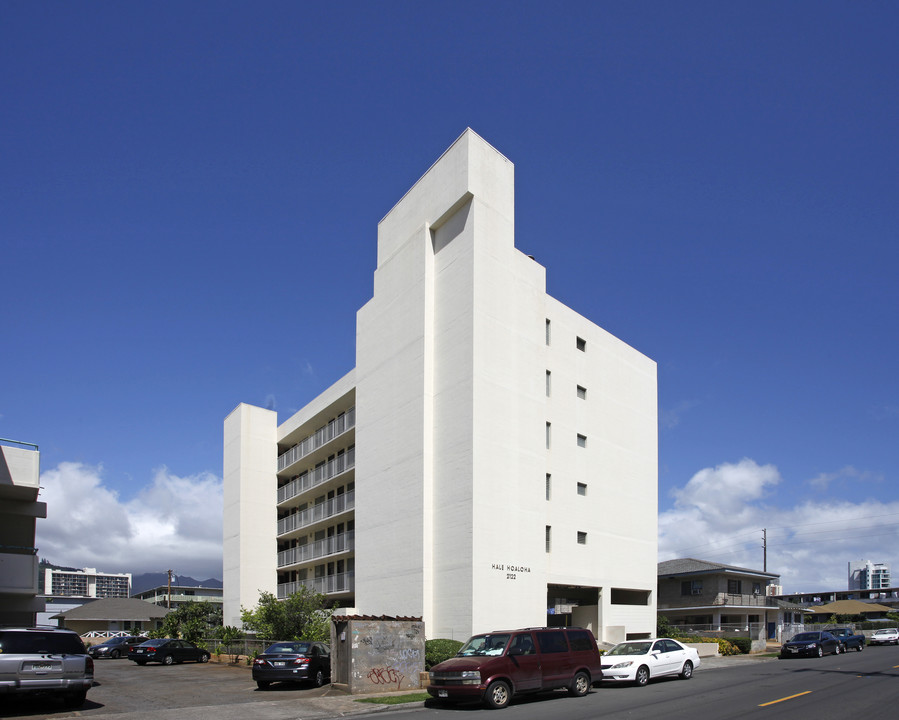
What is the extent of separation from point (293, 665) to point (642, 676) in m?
10.4

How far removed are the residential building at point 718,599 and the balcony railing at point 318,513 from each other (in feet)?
87.0

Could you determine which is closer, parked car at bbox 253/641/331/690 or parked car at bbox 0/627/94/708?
parked car at bbox 0/627/94/708

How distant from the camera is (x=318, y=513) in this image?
4459 cm

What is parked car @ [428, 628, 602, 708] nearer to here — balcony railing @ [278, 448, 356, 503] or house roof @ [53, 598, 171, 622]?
balcony railing @ [278, 448, 356, 503]

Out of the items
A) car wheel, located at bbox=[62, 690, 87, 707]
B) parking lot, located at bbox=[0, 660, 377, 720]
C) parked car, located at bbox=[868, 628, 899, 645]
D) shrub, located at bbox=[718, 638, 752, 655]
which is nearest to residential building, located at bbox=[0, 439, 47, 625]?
parking lot, located at bbox=[0, 660, 377, 720]

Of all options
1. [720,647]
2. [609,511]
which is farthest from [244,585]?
[720,647]

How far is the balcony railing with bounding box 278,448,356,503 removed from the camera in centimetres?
4112

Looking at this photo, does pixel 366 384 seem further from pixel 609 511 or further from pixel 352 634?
pixel 352 634

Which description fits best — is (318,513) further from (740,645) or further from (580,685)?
(580,685)

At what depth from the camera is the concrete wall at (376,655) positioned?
22.1 meters

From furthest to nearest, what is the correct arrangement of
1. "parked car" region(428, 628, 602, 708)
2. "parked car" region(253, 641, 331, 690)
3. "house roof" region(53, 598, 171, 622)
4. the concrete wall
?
"house roof" region(53, 598, 171, 622) → "parked car" region(253, 641, 331, 690) → the concrete wall → "parked car" region(428, 628, 602, 708)

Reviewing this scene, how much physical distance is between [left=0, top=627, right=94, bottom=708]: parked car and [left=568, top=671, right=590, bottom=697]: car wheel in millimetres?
11804

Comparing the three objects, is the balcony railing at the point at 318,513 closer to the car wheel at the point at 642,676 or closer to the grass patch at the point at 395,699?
the grass patch at the point at 395,699

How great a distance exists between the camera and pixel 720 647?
133 ft
